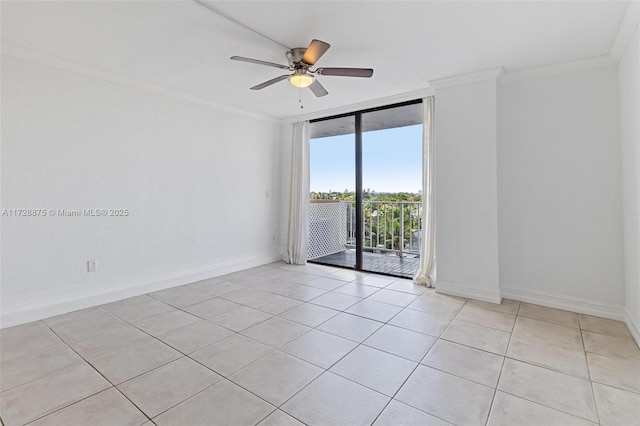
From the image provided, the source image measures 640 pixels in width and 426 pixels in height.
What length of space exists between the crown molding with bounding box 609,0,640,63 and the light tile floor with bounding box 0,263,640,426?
2492mm

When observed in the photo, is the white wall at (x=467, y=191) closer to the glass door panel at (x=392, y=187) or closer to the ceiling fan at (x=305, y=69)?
the glass door panel at (x=392, y=187)

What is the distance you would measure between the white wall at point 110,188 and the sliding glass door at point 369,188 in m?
1.45

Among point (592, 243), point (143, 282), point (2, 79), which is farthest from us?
point (143, 282)

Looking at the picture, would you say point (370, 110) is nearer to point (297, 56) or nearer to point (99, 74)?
point (297, 56)

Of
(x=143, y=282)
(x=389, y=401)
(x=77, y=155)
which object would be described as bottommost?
(x=389, y=401)

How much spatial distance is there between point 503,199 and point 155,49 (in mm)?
3979

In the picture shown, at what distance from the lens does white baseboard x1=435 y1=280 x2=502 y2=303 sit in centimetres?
326

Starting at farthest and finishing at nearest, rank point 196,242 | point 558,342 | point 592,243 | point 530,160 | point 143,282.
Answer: point 196,242 < point 143,282 < point 530,160 < point 592,243 < point 558,342

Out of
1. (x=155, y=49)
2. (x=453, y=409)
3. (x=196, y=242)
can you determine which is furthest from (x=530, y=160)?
(x=196, y=242)

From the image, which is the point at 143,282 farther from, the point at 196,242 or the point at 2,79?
the point at 2,79

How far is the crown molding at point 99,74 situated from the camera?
8.83 feet

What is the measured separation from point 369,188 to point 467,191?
186cm

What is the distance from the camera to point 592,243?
2953 mm

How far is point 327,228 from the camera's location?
582 cm
